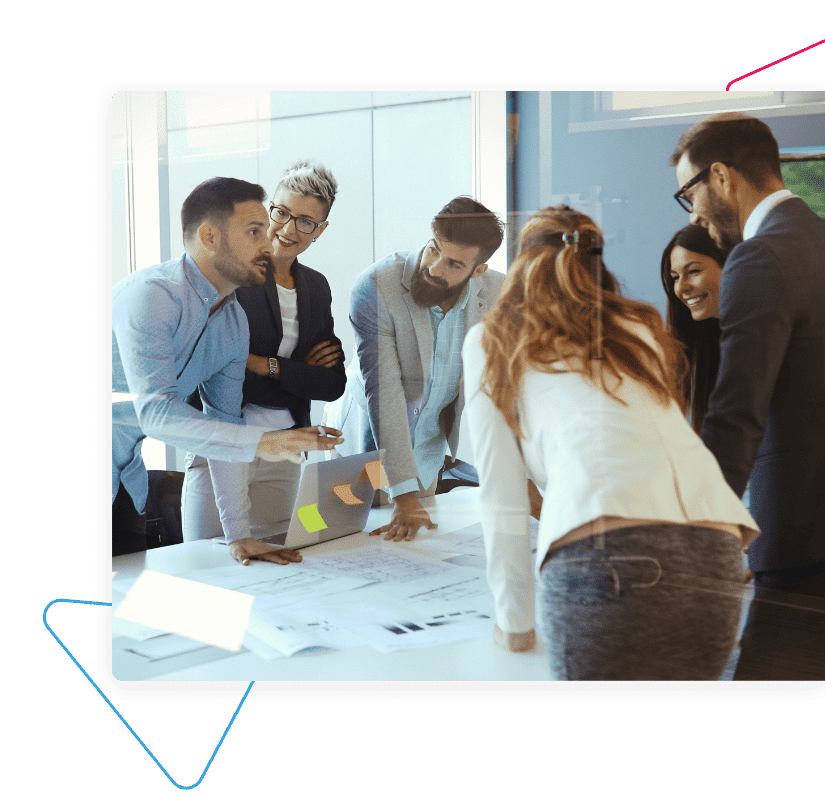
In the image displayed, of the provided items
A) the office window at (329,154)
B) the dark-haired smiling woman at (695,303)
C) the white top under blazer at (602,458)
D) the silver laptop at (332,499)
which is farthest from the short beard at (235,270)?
the dark-haired smiling woman at (695,303)

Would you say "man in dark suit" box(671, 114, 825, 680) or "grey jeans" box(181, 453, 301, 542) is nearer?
"man in dark suit" box(671, 114, 825, 680)

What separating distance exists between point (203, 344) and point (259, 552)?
0.54m

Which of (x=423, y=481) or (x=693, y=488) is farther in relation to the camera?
(x=423, y=481)

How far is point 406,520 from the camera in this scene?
79.1 inches

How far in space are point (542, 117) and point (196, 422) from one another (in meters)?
1.13

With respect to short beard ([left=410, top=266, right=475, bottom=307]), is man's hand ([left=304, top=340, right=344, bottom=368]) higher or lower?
lower

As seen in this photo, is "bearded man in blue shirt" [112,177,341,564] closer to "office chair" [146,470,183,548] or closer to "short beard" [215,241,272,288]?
"short beard" [215,241,272,288]

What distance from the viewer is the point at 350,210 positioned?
1937 mm

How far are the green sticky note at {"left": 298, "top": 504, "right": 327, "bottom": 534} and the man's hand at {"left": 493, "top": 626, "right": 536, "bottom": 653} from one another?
0.51m

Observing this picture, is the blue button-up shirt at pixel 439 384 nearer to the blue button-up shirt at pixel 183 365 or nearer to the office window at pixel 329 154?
the office window at pixel 329 154

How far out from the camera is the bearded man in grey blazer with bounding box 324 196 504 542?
1.91 metres

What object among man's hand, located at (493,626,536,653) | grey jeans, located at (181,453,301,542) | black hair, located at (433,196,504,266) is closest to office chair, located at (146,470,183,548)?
grey jeans, located at (181,453,301,542)

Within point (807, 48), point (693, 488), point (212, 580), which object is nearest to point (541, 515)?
point (693, 488)

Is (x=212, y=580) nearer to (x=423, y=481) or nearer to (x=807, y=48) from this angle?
(x=423, y=481)
